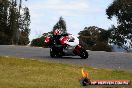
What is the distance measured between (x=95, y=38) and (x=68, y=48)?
163 feet

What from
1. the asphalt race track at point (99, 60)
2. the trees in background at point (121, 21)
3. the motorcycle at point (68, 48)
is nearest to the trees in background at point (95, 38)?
the trees in background at point (121, 21)

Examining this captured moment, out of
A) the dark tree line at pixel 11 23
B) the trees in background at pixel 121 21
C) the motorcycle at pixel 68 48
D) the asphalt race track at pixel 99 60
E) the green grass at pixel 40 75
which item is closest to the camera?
the green grass at pixel 40 75

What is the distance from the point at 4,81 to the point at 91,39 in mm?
59110

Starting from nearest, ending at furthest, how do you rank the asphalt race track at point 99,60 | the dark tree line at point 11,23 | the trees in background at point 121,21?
the asphalt race track at point 99,60, the trees in background at point 121,21, the dark tree line at point 11,23

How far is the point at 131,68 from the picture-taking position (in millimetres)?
17781

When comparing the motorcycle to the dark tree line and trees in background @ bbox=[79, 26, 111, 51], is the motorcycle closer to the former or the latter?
trees in background @ bbox=[79, 26, 111, 51]

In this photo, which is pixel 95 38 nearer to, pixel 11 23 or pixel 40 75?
pixel 11 23

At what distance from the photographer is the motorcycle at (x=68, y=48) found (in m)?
22.6

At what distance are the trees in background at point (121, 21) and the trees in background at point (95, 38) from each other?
1153 mm

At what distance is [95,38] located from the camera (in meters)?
72.2

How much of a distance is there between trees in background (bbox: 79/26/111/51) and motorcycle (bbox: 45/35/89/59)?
2759 cm

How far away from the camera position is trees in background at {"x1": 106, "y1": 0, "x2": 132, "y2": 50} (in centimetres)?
5431

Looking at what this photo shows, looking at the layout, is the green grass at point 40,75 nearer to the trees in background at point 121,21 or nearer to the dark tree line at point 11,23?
the trees in background at point 121,21

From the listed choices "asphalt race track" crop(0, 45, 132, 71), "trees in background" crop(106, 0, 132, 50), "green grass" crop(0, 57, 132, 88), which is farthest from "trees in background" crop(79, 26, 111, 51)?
"green grass" crop(0, 57, 132, 88)
